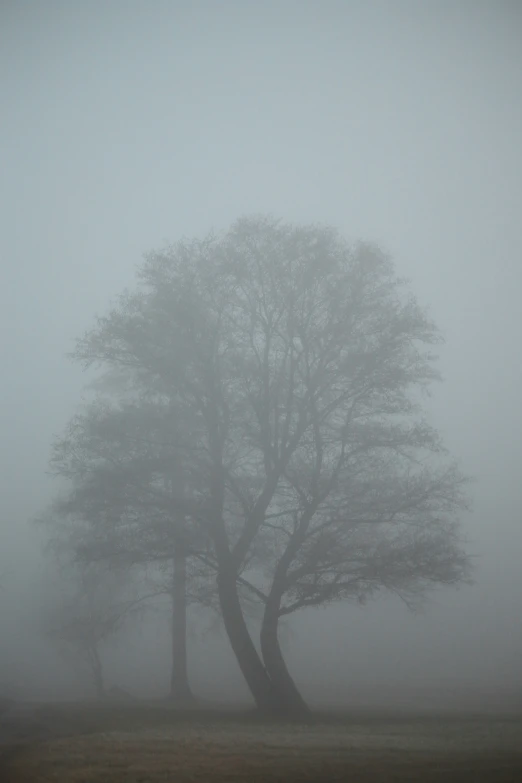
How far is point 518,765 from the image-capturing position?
367 inches

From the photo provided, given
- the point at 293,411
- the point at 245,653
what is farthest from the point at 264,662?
the point at 293,411

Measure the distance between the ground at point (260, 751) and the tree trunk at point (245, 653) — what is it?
56.8 inches

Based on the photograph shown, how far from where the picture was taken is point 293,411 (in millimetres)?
17562

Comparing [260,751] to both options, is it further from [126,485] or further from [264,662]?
[126,485]

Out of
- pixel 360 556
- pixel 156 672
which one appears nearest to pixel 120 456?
pixel 360 556

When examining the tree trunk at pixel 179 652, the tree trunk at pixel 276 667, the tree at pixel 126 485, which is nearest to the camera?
the tree trunk at pixel 276 667

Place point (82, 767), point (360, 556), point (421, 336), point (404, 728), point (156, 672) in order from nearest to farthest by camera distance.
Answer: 1. point (82, 767)
2. point (404, 728)
3. point (360, 556)
4. point (421, 336)
5. point (156, 672)

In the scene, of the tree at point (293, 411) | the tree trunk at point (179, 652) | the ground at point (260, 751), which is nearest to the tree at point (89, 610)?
the tree trunk at point (179, 652)

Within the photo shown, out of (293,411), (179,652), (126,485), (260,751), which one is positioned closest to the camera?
(260,751)

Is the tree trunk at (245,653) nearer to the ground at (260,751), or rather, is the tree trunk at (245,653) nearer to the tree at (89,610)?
the ground at (260,751)

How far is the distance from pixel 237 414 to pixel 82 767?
33.2 feet

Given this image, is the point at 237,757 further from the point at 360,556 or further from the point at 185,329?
the point at 185,329

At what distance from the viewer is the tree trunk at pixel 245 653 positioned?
15883 millimetres

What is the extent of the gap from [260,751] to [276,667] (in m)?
6.38
